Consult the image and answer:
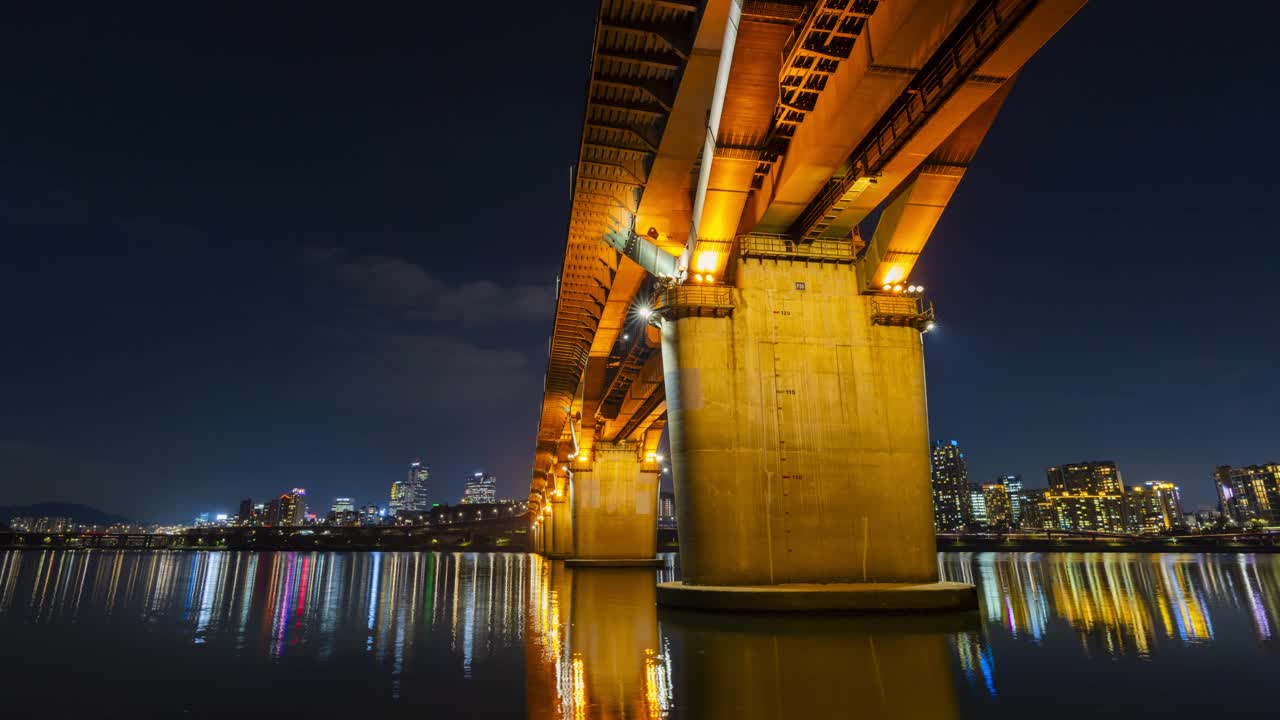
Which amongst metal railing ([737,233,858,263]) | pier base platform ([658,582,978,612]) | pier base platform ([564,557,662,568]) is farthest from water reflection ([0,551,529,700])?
pier base platform ([564,557,662,568])

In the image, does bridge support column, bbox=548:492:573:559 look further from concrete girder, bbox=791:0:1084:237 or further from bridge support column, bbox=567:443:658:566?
concrete girder, bbox=791:0:1084:237

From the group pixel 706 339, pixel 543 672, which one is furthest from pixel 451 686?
pixel 706 339

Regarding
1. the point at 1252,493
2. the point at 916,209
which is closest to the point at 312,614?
the point at 916,209

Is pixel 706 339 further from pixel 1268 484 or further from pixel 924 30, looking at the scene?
pixel 1268 484

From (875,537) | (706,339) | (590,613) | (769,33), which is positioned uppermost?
(769,33)

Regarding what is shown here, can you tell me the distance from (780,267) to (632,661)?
11522 mm

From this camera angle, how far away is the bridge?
13.9 metres

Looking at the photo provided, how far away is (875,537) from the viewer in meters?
16.8

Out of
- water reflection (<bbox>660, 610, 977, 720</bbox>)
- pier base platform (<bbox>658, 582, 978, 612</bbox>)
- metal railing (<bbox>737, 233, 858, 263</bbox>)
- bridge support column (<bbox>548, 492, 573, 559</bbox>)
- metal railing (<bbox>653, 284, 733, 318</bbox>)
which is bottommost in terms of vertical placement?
water reflection (<bbox>660, 610, 977, 720</bbox>)

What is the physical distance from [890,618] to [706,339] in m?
7.28

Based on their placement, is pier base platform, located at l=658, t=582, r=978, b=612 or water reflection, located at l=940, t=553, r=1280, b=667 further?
pier base platform, located at l=658, t=582, r=978, b=612

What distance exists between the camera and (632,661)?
29.4 ft

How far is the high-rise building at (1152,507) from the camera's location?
188 metres

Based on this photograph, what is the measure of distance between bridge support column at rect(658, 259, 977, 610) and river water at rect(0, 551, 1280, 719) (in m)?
2.20
